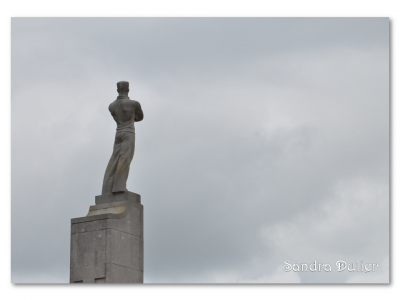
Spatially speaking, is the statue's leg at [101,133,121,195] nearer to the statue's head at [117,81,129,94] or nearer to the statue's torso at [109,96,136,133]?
the statue's torso at [109,96,136,133]

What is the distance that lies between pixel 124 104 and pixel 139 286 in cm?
622

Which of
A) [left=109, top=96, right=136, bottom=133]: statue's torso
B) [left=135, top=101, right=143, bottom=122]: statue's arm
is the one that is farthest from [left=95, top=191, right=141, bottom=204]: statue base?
[left=135, top=101, right=143, bottom=122]: statue's arm

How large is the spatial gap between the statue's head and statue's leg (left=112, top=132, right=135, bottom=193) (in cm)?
133

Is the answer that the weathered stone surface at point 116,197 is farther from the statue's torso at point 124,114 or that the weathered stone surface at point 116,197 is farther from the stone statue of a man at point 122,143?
the statue's torso at point 124,114

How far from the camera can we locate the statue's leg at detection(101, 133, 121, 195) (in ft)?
86.0

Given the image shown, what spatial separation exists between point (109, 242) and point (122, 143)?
309 centimetres

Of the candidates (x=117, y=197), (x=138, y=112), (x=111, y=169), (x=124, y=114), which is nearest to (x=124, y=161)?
(x=111, y=169)

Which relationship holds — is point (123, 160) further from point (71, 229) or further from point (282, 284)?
point (282, 284)

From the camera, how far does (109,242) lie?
24.9 metres

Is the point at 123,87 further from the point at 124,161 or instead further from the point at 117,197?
the point at 117,197

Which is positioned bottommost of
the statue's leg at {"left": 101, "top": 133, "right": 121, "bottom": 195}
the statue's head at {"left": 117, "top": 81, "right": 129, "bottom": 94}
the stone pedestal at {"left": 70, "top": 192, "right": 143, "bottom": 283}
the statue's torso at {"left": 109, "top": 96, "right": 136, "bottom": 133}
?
the stone pedestal at {"left": 70, "top": 192, "right": 143, "bottom": 283}

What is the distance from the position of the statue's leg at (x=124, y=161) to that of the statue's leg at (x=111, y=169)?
146mm

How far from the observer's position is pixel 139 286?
881 inches

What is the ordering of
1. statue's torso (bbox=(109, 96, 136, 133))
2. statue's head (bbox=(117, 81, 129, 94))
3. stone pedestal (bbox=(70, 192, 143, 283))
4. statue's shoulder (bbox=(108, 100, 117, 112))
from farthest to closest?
statue's head (bbox=(117, 81, 129, 94)), statue's shoulder (bbox=(108, 100, 117, 112)), statue's torso (bbox=(109, 96, 136, 133)), stone pedestal (bbox=(70, 192, 143, 283))
